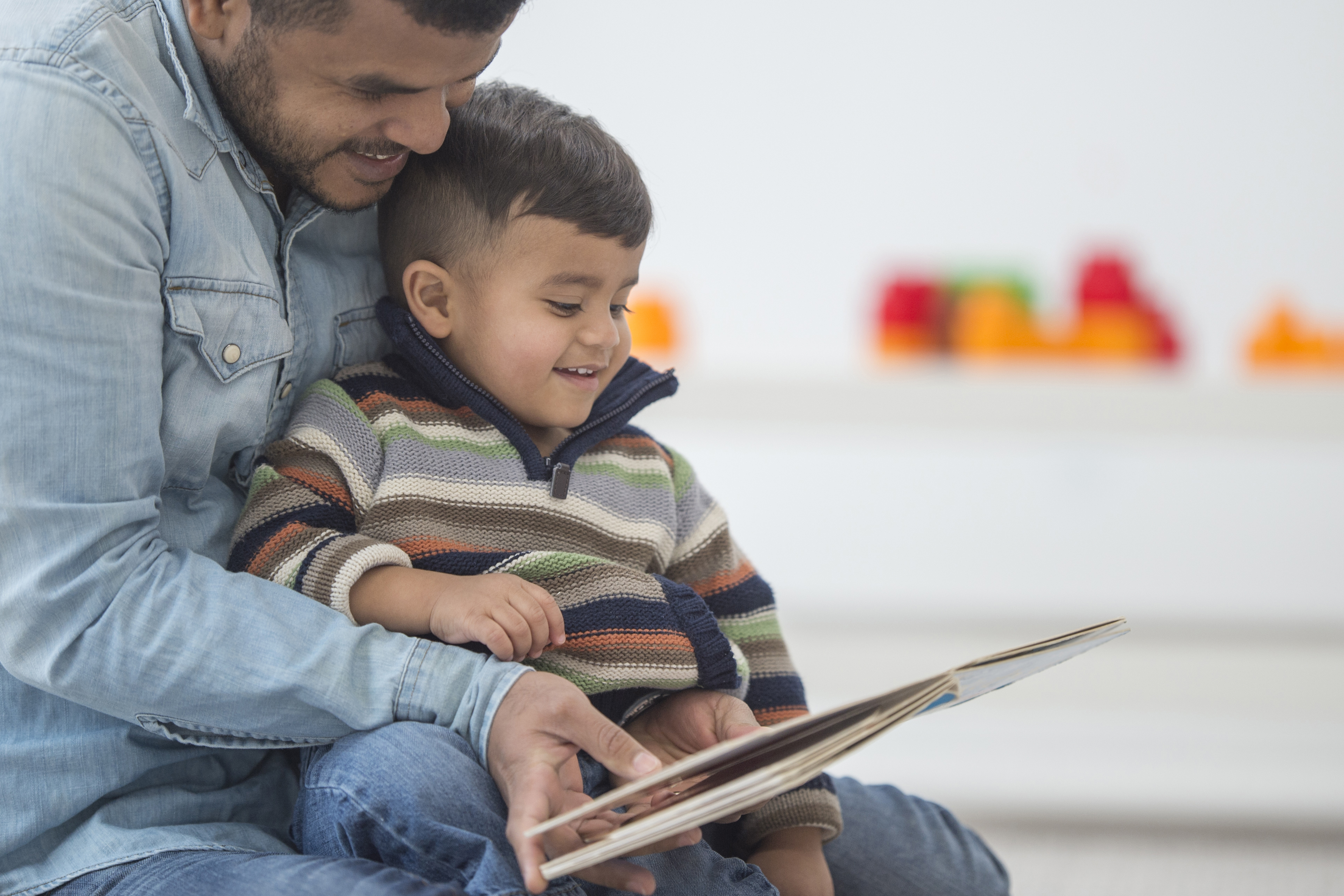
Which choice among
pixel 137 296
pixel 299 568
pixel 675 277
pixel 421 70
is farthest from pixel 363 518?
pixel 675 277

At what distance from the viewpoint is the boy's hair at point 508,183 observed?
101 centimetres

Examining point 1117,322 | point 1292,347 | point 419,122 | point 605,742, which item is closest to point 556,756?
point 605,742

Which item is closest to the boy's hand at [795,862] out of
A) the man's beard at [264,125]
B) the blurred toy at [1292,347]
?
the man's beard at [264,125]

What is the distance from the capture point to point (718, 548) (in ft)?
3.63

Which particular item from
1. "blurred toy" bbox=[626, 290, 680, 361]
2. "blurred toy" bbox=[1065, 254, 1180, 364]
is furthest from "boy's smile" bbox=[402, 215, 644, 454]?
"blurred toy" bbox=[1065, 254, 1180, 364]

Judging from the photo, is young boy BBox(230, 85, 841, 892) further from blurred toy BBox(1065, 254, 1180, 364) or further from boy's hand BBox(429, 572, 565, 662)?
blurred toy BBox(1065, 254, 1180, 364)

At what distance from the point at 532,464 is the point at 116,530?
0.34 m

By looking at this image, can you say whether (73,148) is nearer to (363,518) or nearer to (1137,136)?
(363,518)

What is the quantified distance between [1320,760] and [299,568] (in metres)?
2.18

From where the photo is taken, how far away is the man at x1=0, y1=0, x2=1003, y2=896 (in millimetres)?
742

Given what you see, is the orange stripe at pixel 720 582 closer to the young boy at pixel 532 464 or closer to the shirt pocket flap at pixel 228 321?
the young boy at pixel 532 464

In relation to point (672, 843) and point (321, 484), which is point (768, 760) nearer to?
point (672, 843)

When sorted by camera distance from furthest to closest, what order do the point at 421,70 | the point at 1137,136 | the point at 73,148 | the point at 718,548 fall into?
1. the point at 1137,136
2. the point at 718,548
3. the point at 421,70
4. the point at 73,148

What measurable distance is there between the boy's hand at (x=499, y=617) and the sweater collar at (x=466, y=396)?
0.56 feet
